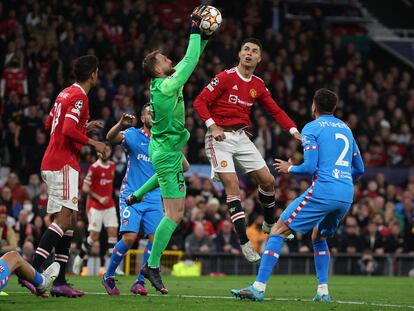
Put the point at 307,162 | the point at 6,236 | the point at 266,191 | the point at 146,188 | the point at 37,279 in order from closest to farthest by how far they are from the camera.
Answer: the point at 37,279, the point at 307,162, the point at 146,188, the point at 266,191, the point at 6,236

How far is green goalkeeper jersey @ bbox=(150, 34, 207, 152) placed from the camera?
12.3 metres

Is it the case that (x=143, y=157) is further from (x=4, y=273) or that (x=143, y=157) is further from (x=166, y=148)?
(x=4, y=273)

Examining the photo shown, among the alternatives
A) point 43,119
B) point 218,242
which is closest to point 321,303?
point 218,242

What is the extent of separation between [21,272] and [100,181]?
10815 millimetres

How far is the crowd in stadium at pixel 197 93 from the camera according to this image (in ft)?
77.9

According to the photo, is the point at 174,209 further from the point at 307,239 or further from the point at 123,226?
the point at 307,239

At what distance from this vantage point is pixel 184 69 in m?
12.2

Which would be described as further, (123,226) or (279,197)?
(279,197)

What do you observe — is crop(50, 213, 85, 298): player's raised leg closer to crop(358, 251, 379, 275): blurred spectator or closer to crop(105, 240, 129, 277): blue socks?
crop(105, 240, 129, 277): blue socks

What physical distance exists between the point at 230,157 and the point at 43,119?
11.4m

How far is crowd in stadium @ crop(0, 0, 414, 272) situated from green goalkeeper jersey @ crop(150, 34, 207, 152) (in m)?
9.23

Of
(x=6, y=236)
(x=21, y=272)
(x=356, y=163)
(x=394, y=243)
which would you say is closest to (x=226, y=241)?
(x=394, y=243)

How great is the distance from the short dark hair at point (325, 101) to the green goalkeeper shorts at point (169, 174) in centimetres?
185

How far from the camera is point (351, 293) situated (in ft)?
49.2
